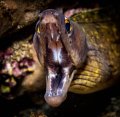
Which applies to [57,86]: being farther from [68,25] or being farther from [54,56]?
[68,25]

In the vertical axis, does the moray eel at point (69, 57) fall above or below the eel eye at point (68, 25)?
below

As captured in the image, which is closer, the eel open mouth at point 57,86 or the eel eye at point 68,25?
the eel open mouth at point 57,86

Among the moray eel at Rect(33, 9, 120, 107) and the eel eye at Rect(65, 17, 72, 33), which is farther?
the eel eye at Rect(65, 17, 72, 33)

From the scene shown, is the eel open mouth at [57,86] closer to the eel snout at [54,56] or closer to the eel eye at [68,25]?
the eel snout at [54,56]

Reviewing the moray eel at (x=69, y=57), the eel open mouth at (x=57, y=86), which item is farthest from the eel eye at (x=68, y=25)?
the eel open mouth at (x=57, y=86)

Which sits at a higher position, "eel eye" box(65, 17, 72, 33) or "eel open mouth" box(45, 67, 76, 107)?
"eel eye" box(65, 17, 72, 33)

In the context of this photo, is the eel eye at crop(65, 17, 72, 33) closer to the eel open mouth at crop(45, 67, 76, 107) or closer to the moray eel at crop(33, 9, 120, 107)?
the moray eel at crop(33, 9, 120, 107)

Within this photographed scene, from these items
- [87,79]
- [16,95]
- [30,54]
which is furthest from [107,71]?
[16,95]

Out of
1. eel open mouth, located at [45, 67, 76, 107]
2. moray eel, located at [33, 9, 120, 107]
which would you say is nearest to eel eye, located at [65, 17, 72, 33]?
moray eel, located at [33, 9, 120, 107]
